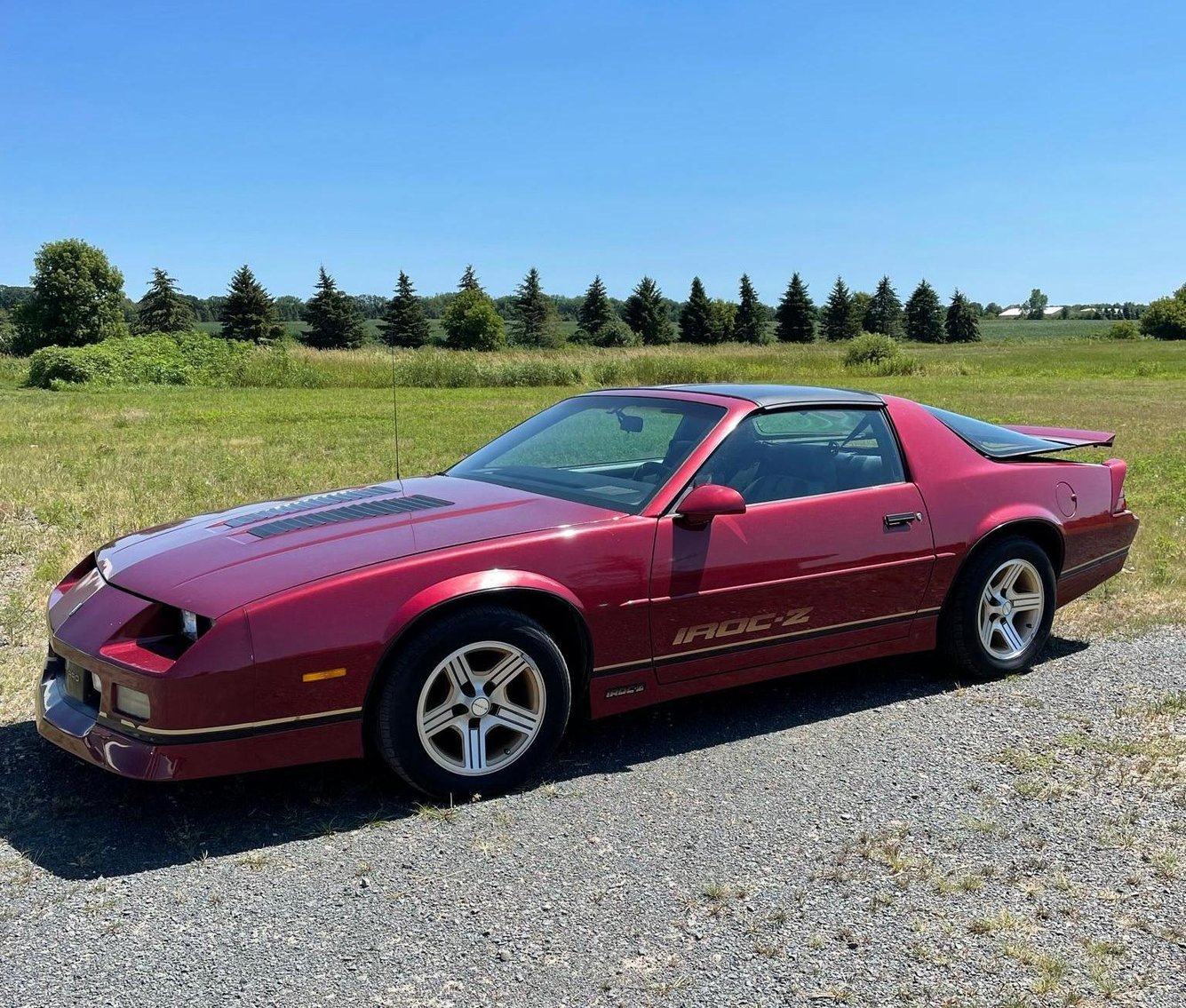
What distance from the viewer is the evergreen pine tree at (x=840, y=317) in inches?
3593

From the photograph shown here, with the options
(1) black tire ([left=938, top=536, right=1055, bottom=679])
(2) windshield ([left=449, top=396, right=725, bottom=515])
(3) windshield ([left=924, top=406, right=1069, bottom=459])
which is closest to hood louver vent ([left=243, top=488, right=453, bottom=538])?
(2) windshield ([left=449, top=396, right=725, bottom=515])

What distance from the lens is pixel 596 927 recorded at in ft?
9.07

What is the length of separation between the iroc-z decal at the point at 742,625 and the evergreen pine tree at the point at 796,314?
83.7 metres

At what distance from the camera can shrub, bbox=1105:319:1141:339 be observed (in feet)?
303

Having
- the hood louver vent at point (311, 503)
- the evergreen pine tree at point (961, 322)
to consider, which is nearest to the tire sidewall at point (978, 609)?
the hood louver vent at point (311, 503)

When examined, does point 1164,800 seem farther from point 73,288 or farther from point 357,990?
point 73,288

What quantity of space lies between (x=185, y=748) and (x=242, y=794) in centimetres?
53

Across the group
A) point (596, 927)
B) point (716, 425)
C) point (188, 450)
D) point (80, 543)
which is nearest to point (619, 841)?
point (596, 927)

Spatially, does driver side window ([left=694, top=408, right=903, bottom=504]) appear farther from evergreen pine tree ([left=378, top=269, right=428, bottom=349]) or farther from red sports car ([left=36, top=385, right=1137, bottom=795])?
evergreen pine tree ([left=378, top=269, right=428, bottom=349])

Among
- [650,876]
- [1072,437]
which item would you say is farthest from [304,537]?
[1072,437]

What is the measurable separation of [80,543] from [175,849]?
4961 mm

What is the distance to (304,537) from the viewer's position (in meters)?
3.66

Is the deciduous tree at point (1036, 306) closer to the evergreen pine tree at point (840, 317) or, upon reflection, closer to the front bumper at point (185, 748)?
the evergreen pine tree at point (840, 317)

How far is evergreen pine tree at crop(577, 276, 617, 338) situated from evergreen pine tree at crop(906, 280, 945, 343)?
31038 millimetres
